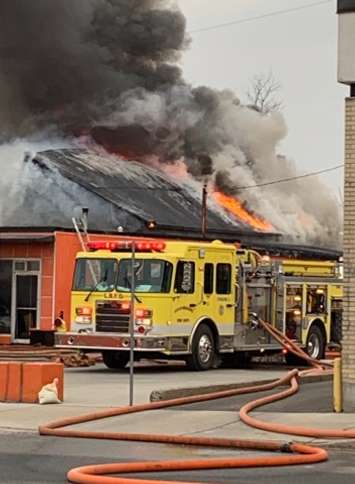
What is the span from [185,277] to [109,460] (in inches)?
450

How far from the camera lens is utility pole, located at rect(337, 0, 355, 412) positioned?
13.6 m

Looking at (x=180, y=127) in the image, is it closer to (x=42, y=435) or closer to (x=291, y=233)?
(x=291, y=233)

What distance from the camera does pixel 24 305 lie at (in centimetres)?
2891

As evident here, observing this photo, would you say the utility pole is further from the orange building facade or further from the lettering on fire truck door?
the orange building facade

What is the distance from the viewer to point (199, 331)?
22.2 meters

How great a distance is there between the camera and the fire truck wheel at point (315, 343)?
82.1ft

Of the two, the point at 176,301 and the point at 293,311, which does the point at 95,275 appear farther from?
the point at 293,311

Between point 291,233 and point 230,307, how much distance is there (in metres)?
49.7

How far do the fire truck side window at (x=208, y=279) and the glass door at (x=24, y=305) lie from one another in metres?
7.29

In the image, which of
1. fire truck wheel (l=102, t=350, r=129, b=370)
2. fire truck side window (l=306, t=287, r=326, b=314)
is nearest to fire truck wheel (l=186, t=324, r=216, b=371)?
fire truck wheel (l=102, t=350, r=129, b=370)

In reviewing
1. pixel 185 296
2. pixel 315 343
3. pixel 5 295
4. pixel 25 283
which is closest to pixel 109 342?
pixel 185 296

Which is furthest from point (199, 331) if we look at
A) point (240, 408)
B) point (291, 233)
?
point (291, 233)

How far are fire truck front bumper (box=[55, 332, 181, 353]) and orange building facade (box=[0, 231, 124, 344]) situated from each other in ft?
18.3

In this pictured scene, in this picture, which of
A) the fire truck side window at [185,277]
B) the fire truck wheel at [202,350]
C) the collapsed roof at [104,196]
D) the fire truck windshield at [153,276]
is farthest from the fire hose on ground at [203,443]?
the collapsed roof at [104,196]
